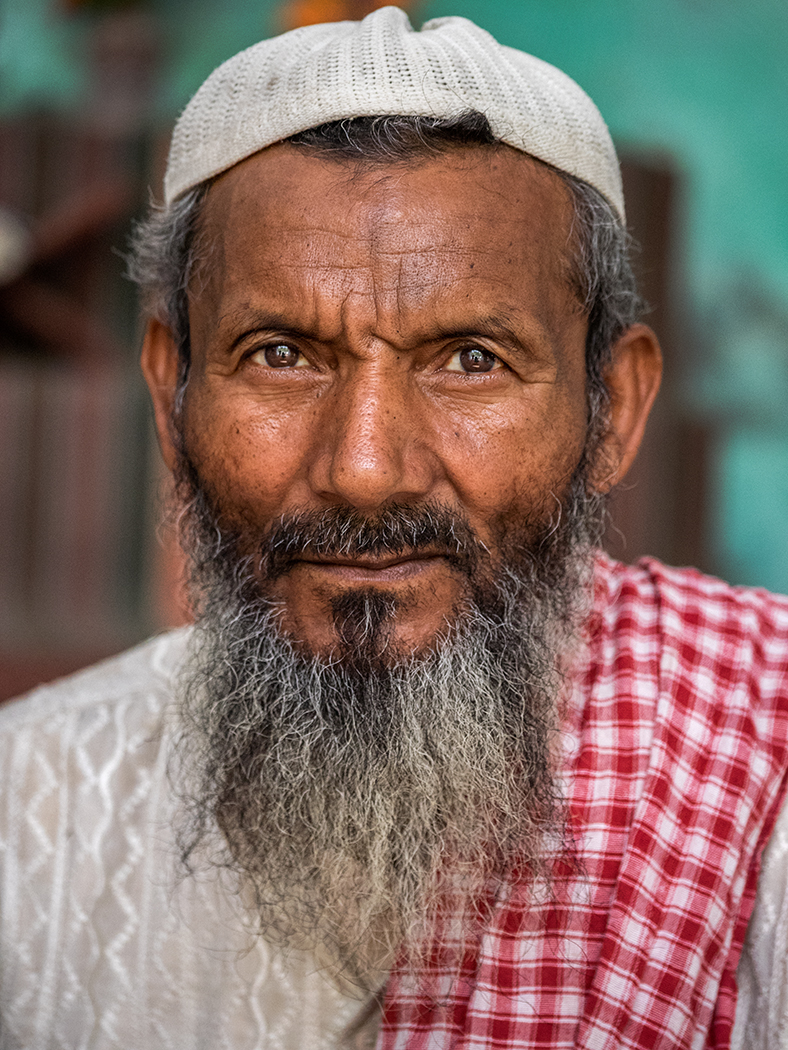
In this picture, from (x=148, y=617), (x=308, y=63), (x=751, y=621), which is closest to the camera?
(x=308, y=63)

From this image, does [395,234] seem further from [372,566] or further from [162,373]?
[162,373]

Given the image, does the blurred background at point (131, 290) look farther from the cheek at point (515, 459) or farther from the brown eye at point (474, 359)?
the brown eye at point (474, 359)

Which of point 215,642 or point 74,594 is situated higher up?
point 215,642

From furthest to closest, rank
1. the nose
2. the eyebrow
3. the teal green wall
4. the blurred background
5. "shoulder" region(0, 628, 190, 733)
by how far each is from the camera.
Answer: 1. the teal green wall
2. the blurred background
3. "shoulder" region(0, 628, 190, 733)
4. the eyebrow
5. the nose

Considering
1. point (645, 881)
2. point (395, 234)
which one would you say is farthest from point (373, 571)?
point (645, 881)

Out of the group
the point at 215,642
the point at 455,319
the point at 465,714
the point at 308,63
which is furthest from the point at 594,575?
the point at 308,63

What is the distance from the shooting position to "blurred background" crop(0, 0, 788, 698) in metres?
4.43

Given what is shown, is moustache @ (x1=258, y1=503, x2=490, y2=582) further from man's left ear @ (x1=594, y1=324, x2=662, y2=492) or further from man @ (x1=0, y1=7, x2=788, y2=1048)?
man's left ear @ (x1=594, y1=324, x2=662, y2=492)

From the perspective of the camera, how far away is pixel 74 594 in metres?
4.60

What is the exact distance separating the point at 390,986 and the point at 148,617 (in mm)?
3055

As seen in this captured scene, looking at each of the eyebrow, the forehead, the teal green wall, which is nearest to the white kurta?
the eyebrow

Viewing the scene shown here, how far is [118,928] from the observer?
1837 mm

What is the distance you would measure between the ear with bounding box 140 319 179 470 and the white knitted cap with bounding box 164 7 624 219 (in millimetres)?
279

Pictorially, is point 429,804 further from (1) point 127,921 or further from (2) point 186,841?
(1) point 127,921
